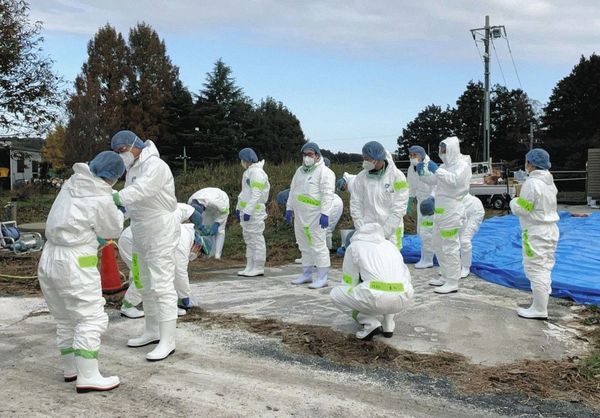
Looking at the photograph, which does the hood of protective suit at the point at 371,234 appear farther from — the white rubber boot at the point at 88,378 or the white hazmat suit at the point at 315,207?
the white rubber boot at the point at 88,378

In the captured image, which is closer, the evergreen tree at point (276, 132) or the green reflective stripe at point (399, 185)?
the green reflective stripe at point (399, 185)

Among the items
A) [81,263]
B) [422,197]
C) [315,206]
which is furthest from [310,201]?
[81,263]

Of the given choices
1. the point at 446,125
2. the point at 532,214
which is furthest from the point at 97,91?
the point at 532,214

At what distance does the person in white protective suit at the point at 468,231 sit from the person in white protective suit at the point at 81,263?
5356 mm

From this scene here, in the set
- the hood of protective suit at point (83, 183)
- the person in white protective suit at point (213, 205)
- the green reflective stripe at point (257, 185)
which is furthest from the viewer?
the person in white protective suit at point (213, 205)

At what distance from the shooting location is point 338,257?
32.5ft

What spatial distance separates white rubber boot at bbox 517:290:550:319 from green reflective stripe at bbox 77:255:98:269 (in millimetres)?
4313

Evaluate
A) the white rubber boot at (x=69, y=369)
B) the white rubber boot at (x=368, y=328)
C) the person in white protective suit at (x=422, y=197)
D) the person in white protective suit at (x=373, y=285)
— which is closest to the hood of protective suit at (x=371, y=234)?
the person in white protective suit at (x=373, y=285)

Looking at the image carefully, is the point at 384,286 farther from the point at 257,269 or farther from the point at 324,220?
the point at 257,269

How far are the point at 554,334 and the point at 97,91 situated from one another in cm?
3610

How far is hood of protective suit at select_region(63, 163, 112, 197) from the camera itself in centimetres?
385

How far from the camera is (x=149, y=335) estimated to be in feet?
15.9

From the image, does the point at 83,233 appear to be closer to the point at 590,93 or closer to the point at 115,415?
the point at 115,415

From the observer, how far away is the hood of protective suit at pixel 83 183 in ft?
12.6
